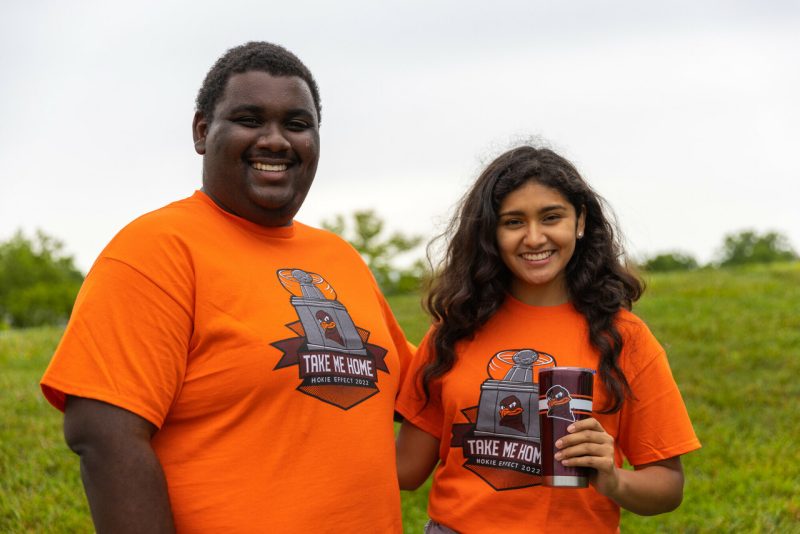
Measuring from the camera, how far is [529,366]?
3010 millimetres

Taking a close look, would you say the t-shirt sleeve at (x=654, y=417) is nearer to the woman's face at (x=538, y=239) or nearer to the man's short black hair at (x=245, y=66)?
the woman's face at (x=538, y=239)

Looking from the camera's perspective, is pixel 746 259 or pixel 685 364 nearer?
pixel 685 364

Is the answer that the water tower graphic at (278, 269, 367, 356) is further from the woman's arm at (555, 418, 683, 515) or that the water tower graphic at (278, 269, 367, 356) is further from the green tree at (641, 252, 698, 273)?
the green tree at (641, 252, 698, 273)

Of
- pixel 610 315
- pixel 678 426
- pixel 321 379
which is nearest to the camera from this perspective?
pixel 321 379

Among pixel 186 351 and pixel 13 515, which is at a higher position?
pixel 186 351

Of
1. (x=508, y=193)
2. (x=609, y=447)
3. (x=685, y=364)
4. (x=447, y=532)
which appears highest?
(x=508, y=193)

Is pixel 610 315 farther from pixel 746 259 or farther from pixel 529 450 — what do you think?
pixel 746 259

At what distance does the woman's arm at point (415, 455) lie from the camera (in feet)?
10.9

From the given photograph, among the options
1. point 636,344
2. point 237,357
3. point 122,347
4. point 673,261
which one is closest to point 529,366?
point 636,344

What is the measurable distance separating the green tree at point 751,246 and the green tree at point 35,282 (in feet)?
137

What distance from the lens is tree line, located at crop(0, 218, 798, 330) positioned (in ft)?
131

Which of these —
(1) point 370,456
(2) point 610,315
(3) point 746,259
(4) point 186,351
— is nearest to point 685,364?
(2) point 610,315

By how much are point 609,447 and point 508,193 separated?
1077 mm

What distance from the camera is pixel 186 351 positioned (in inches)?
96.3
